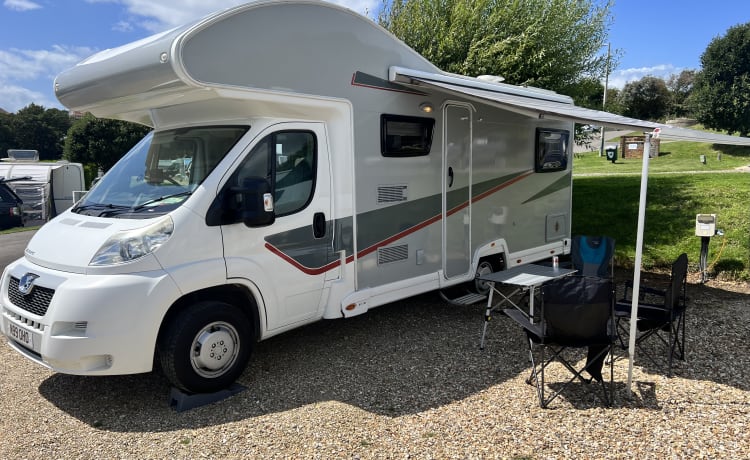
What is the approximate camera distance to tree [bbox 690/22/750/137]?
1110 inches

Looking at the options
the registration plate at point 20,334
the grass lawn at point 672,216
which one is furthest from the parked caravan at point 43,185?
the grass lawn at point 672,216

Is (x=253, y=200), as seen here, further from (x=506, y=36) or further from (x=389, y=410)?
(x=506, y=36)

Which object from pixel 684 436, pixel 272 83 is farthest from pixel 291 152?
pixel 684 436

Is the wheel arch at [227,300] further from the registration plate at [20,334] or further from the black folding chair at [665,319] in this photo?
the black folding chair at [665,319]

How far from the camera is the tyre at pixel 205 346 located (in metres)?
3.87

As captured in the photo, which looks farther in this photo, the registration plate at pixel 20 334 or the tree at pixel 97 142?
the tree at pixel 97 142

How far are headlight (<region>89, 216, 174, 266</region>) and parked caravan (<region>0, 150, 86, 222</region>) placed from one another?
498 inches

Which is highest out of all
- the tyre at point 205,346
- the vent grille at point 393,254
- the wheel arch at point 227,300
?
the vent grille at point 393,254

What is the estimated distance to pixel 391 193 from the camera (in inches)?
208

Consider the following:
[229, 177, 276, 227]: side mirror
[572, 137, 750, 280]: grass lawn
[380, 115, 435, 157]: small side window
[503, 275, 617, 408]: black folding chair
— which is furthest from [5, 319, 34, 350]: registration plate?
[572, 137, 750, 280]: grass lawn

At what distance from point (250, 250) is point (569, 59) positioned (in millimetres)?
10099

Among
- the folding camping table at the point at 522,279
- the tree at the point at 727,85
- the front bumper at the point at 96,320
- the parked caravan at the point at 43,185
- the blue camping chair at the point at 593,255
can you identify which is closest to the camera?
the front bumper at the point at 96,320

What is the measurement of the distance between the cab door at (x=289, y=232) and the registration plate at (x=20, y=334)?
141cm

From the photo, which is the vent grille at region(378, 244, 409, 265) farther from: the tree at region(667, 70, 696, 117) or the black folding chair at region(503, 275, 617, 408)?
the tree at region(667, 70, 696, 117)
